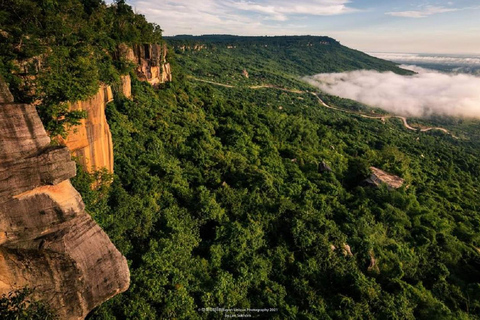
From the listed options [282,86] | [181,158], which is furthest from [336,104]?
[181,158]

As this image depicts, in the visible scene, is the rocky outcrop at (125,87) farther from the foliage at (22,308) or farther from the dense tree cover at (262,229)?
the foliage at (22,308)

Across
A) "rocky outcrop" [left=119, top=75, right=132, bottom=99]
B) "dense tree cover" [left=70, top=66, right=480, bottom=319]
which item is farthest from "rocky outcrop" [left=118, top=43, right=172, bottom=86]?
"rocky outcrop" [left=119, top=75, right=132, bottom=99]

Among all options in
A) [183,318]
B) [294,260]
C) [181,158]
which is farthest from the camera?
[181,158]

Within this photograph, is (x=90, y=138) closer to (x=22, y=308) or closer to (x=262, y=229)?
(x=22, y=308)

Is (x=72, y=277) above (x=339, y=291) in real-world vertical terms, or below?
above

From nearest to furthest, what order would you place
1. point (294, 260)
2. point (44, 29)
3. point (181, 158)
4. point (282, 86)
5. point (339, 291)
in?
point (44, 29) < point (339, 291) < point (294, 260) < point (181, 158) < point (282, 86)

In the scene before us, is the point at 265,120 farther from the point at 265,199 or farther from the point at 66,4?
the point at 66,4
